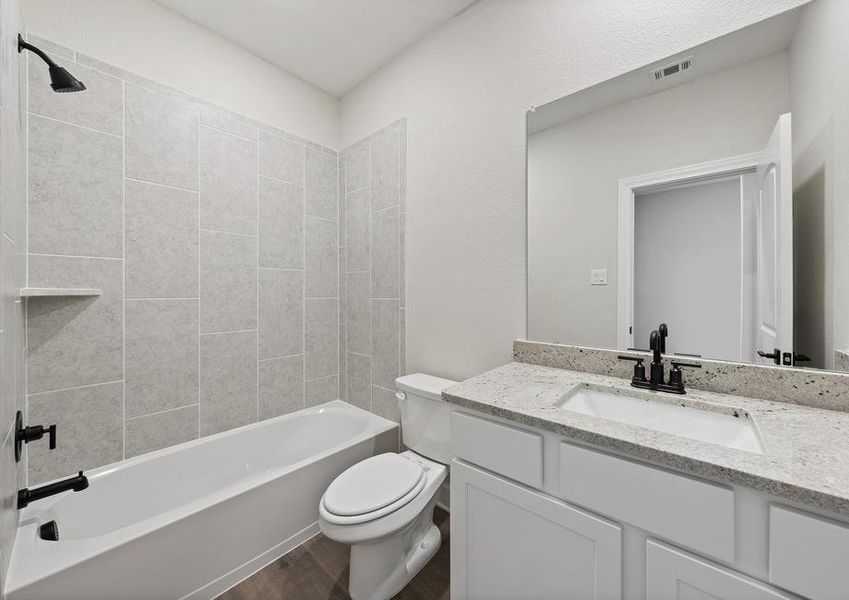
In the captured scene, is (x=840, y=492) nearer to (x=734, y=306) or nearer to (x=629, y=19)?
(x=734, y=306)

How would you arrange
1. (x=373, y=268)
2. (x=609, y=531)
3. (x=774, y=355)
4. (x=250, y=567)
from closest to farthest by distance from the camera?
1. (x=609, y=531)
2. (x=774, y=355)
3. (x=250, y=567)
4. (x=373, y=268)

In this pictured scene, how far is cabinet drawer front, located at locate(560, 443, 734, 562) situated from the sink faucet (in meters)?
0.44

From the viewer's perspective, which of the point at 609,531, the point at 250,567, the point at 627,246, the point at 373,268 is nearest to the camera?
the point at 609,531

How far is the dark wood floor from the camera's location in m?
1.40

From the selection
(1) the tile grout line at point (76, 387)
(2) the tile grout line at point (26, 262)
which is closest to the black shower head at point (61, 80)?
(2) the tile grout line at point (26, 262)

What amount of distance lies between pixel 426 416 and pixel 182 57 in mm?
2235

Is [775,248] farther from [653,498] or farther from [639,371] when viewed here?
[653,498]

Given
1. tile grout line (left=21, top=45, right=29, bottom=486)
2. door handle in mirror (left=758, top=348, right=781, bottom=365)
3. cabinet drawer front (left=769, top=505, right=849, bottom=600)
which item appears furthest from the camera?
tile grout line (left=21, top=45, right=29, bottom=486)

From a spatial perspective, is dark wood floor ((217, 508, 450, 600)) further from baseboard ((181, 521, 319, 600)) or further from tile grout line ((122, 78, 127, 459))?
tile grout line ((122, 78, 127, 459))

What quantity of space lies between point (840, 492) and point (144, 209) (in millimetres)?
2437

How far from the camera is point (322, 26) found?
185cm

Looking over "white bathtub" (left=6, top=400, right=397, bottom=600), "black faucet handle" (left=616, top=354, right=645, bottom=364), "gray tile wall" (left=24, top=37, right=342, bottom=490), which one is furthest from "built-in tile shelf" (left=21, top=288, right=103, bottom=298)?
"black faucet handle" (left=616, top=354, right=645, bottom=364)

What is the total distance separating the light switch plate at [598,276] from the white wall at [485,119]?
0.95 feet

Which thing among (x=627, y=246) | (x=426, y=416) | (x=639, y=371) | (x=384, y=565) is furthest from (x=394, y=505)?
(x=627, y=246)
